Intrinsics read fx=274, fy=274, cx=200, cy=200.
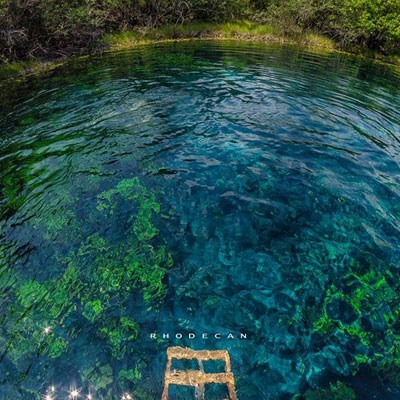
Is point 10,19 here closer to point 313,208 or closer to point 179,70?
point 179,70

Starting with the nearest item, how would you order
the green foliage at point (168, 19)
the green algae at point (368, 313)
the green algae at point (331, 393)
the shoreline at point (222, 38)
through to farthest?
1. the green algae at point (331, 393)
2. the green algae at point (368, 313)
3. the green foliage at point (168, 19)
4. the shoreline at point (222, 38)

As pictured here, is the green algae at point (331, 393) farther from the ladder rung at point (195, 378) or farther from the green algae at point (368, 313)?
the ladder rung at point (195, 378)

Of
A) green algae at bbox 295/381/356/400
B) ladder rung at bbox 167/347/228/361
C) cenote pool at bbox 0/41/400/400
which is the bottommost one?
cenote pool at bbox 0/41/400/400

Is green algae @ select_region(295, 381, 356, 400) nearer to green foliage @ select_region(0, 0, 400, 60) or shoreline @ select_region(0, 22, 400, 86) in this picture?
green foliage @ select_region(0, 0, 400, 60)

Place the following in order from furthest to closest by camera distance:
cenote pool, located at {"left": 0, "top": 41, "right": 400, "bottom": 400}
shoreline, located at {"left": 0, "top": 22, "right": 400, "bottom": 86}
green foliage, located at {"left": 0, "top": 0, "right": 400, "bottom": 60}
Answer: shoreline, located at {"left": 0, "top": 22, "right": 400, "bottom": 86}
green foliage, located at {"left": 0, "top": 0, "right": 400, "bottom": 60}
cenote pool, located at {"left": 0, "top": 41, "right": 400, "bottom": 400}

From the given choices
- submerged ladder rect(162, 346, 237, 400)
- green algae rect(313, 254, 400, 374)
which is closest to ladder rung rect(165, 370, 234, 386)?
submerged ladder rect(162, 346, 237, 400)

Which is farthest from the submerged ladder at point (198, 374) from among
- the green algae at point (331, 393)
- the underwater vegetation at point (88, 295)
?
the green algae at point (331, 393)
